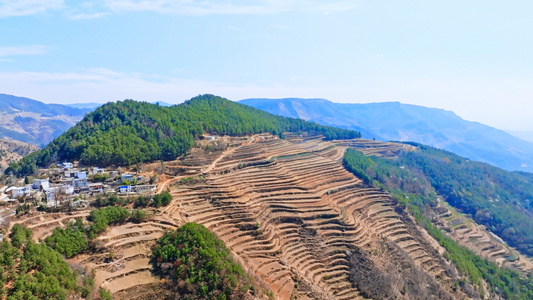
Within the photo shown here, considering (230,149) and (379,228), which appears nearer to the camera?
(379,228)

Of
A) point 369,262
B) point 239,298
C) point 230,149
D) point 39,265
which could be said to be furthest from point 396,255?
point 39,265

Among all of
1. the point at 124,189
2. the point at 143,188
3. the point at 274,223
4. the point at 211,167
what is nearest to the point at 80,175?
the point at 124,189

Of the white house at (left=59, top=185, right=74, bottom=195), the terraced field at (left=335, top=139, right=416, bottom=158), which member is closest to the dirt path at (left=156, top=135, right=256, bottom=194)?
the white house at (left=59, top=185, right=74, bottom=195)

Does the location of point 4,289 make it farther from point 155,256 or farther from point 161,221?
point 161,221

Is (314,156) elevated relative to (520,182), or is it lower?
elevated

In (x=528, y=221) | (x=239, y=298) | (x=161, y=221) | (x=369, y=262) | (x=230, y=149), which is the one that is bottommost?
(x=528, y=221)
